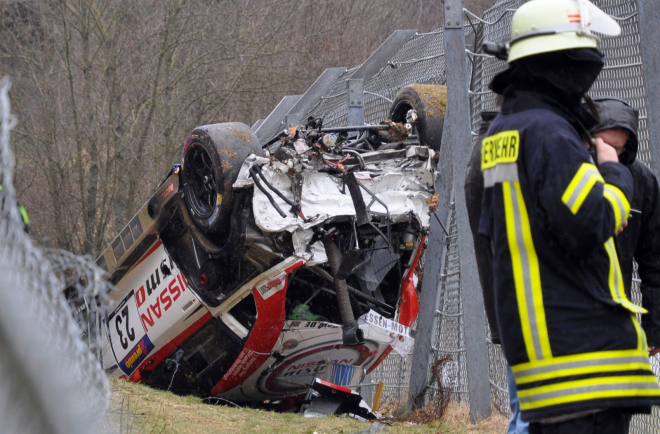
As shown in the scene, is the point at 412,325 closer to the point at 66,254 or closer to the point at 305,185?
the point at 305,185

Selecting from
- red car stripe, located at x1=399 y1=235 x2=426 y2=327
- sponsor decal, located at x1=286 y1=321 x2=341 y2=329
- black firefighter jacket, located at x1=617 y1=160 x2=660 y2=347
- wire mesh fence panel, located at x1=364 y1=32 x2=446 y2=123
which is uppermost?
wire mesh fence panel, located at x1=364 y1=32 x2=446 y2=123

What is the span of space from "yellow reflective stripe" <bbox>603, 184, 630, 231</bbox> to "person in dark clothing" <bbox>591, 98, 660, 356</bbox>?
1.32 ft

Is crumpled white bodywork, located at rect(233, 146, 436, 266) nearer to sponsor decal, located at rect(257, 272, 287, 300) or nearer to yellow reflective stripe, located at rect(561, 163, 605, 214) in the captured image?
sponsor decal, located at rect(257, 272, 287, 300)

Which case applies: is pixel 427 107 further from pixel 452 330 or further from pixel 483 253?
pixel 483 253

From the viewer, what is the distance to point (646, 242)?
2.46 m

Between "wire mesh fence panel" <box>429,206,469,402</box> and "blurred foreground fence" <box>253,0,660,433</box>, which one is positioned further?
"wire mesh fence panel" <box>429,206,469,402</box>

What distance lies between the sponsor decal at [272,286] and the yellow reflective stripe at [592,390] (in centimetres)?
325

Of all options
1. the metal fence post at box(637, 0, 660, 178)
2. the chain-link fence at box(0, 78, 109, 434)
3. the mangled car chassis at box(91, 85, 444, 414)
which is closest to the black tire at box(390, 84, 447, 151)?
the mangled car chassis at box(91, 85, 444, 414)

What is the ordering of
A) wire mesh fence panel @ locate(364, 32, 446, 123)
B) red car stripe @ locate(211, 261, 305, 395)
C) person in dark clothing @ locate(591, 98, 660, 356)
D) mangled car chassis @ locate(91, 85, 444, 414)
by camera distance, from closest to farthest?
1. person in dark clothing @ locate(591, 98, 660, 356)
2. mangled car chassis @ locate(91, 85, 444, 414)
3. red car stripe @ locate(211, 261, 305, 395)
4. wire mesh fence panel @ locate(364, 32, 446, 123)

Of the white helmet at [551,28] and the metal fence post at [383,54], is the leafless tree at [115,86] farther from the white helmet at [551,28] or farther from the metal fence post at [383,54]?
the white helmet at [551,28]

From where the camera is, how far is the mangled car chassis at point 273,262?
16.2ft

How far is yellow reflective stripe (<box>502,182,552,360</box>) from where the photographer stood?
1.83 meters

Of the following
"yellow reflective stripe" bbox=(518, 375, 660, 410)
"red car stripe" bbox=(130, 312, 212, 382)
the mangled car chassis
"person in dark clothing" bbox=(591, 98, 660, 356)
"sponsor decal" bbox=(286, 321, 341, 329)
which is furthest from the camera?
"red car stripe" bbox=(130, 312, 212, 382)

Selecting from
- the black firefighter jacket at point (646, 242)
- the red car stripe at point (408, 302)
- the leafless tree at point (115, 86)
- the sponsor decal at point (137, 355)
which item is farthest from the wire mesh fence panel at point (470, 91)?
the leafless tree at point (115, 86)
